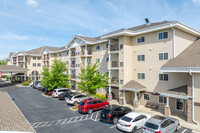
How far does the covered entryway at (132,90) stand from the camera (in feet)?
72.5

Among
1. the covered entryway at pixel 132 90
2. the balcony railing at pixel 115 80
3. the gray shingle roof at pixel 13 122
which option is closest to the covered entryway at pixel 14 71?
the balcony railing at pixel 115 80

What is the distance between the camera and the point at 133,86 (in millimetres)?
22828

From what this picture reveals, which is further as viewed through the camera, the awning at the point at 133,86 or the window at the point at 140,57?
the window at the point at 140,57

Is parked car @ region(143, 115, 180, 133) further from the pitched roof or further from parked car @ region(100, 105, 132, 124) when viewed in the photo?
the pitched roof

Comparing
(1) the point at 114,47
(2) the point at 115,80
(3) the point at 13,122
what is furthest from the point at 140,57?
(3) the point at 13,122

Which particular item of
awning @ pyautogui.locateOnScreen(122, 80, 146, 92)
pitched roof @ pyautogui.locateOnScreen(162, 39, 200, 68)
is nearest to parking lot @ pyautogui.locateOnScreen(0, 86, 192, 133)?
awning @ pyautogui.locateOnScreen(122, 80, 146, 92)

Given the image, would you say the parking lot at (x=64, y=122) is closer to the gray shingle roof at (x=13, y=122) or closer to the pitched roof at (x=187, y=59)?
the gray shingle roof at (x=13, y=122)

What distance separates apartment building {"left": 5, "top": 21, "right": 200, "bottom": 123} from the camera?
16.8 m

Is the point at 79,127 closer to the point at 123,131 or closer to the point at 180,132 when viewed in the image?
the point at 123,131

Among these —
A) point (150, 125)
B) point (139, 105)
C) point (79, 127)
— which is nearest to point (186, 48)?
point (139, 105)

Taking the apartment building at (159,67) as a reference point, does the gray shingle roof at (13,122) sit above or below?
below

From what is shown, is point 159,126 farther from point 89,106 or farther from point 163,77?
point 163,77

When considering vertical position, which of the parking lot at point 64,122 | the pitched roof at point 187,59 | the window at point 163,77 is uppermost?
the pitched roof at point 187,59

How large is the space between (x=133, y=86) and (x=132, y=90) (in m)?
0.84
